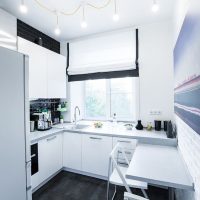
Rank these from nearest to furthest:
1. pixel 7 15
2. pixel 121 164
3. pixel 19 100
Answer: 1. pixel 19 100
2. pixel 7 15
3. pixel 121 164

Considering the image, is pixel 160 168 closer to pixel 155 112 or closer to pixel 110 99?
pixel 155 112

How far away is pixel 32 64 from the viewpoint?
2225 mm

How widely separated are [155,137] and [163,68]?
1.16 metres

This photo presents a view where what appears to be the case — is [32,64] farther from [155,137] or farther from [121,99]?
[155,137]

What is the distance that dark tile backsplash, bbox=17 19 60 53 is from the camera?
7.70 ft

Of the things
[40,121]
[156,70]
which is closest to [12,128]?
[40,121]

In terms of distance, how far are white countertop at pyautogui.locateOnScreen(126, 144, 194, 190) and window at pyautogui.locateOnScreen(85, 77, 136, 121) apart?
126 centimetres

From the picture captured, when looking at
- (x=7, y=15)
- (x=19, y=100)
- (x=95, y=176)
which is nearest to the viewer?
(x=19, y=100)

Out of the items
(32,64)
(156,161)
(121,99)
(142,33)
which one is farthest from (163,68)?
(32,64)

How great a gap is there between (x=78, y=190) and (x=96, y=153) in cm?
56

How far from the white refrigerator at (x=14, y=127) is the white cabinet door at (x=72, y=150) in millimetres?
1078

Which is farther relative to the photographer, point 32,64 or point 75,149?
point 75,149

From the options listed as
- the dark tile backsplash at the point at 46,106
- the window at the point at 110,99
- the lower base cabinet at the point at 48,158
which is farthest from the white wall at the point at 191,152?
the dark tile backsplash at the point at 46,106

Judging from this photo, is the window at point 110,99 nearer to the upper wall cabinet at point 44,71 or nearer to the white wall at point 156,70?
the white wall at point 156,70
